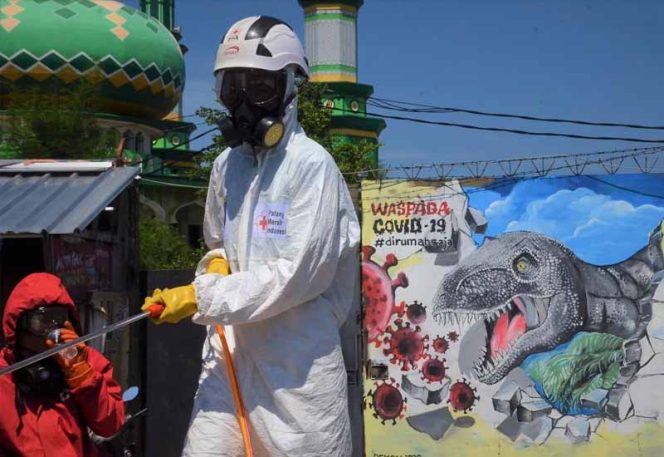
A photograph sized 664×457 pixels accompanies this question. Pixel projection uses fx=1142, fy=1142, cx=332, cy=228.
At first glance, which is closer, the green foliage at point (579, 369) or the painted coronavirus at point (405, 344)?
the green foliage at point (579, 369)

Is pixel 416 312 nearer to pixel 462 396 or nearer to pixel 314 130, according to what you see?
pixel 462 396

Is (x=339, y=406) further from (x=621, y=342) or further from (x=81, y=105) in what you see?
(x=81, y=105)

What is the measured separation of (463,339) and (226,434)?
6.50 metres

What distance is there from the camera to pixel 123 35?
981 inches

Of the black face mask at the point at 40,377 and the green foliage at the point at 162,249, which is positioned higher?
the green foliage at the point at 162,249

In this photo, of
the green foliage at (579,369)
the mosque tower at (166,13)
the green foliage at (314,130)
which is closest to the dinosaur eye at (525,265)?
the green foliage at (579,369)

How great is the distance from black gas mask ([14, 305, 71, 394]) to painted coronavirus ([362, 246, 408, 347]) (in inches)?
244

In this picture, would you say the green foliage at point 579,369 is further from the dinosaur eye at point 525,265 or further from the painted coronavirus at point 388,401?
the painted coronavirus at point 388,401

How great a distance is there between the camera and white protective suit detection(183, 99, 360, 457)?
4.27 m

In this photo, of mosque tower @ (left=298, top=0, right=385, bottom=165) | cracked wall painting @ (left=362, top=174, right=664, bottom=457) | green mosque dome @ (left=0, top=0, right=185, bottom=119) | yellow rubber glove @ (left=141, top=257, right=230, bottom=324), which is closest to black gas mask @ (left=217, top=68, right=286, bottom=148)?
yellow rubber glove @ (left=141, top=257, right=230, bottom=324)

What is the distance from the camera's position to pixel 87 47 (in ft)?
79.8

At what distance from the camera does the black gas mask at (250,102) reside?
176 inches

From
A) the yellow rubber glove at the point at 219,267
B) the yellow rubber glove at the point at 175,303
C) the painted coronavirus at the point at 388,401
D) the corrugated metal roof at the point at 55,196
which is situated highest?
the corrugated metal roof at the point at 55,196

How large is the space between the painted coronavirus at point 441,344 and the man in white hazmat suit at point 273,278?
618 centimetres
